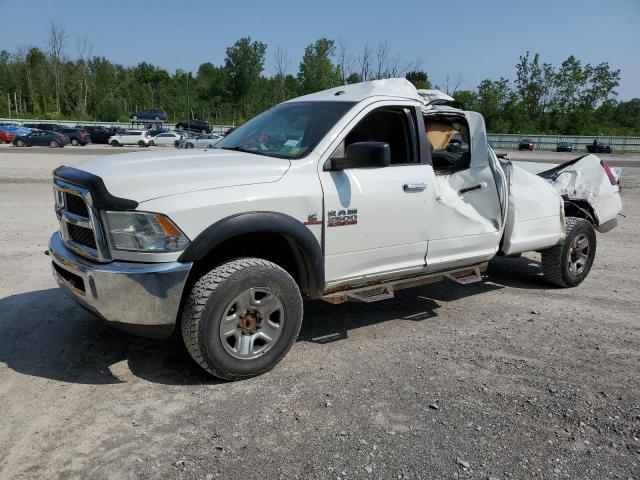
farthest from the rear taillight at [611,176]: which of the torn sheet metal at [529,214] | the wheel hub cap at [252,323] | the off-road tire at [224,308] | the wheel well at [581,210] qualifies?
the wheel hub cap at [252,323]

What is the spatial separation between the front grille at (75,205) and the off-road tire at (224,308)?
0.88 m

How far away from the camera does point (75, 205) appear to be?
144 inches

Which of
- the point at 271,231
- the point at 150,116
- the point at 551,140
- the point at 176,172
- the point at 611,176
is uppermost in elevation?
the point at 150,116

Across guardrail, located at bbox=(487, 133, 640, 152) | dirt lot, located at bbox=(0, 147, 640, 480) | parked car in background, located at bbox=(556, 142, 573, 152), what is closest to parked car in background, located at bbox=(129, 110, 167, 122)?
guardrail, located at bbox=(487, 133, 640, 152)

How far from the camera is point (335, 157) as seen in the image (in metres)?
4.01

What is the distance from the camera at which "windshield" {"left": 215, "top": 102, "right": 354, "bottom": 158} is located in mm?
4203

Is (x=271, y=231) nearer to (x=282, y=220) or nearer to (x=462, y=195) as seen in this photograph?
(x=282, y=220)

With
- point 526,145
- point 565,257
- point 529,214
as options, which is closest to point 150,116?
point 526,145

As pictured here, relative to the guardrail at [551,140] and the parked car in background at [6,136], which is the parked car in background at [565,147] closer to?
the guardrail at [551,140]

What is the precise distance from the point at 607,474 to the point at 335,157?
2.59 meters

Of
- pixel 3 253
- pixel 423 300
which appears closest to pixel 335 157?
pixel 423 300

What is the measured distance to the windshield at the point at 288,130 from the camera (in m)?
4.20

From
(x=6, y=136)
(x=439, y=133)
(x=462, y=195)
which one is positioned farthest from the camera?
(x=6, y=136)

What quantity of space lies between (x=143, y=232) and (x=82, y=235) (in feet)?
1.94
